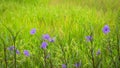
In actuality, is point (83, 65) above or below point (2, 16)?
below

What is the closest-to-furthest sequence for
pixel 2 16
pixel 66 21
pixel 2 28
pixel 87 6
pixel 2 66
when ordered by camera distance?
1. pixel 2 66
2. pixel 2 28
3. pixel 66 21
4. pixel 2 16
5. pixel 87 6

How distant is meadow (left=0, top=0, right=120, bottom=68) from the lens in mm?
2277

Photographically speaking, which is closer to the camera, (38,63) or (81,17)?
(38,63)

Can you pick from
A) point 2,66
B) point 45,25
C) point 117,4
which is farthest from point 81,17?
point 2,66

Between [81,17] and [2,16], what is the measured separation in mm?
1034

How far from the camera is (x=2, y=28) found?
3.42 metres

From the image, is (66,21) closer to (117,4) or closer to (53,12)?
(53,12)

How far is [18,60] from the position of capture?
7.80 ft

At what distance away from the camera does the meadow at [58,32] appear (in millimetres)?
2277

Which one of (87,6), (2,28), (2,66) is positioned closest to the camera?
(2,66)

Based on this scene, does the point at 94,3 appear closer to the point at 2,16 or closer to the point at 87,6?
the point at 87,6

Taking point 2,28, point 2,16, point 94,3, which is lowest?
point 2,28

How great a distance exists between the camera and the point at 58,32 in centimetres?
326

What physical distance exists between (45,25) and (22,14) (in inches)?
18.1
